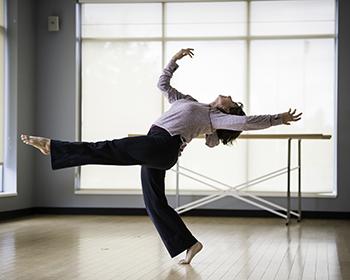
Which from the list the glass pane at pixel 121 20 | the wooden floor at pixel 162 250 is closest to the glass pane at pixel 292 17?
the glass pane at pixel 121 20

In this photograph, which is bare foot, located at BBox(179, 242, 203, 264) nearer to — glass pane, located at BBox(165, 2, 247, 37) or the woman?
the woman

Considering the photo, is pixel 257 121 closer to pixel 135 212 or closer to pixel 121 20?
pixel 135 212

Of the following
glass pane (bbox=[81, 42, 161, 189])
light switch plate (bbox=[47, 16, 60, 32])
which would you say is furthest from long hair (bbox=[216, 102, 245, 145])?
light switch plate (bbox=[47, 16, 60, 32])

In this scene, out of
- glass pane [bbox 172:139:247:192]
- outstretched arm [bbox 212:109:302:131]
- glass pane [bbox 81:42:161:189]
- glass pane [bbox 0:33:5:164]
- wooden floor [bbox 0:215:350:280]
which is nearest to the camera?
outstretched arm [bbox 212:109:302:131]

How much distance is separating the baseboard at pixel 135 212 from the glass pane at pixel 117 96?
0.95ft

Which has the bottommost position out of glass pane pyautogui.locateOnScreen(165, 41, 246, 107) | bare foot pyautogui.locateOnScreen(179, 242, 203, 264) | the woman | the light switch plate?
bare foot pyautogui.locateOnScreen(179, 242, 203, 264)

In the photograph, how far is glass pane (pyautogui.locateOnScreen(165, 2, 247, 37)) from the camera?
312 inches

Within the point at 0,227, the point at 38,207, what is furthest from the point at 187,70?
the point at 0,227

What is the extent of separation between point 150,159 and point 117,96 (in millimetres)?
4219

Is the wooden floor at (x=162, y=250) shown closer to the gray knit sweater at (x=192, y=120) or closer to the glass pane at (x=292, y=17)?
the gray knit sweater at (x=192, y=120)

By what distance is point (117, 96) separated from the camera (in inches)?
320

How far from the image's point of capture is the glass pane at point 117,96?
8055mm

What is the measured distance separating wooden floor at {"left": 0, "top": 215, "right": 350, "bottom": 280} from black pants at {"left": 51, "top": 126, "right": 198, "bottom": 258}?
21cm

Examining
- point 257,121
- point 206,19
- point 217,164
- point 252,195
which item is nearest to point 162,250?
point 257,121
